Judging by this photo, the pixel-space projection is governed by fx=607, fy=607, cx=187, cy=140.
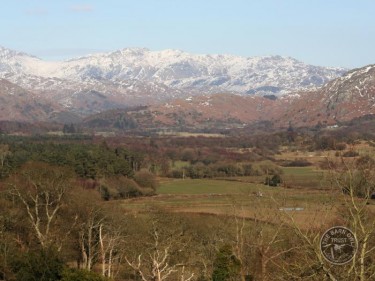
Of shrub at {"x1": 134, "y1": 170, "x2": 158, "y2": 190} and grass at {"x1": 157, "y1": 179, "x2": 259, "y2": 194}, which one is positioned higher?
shrub at {"x1": 134, "y1": 170, "x2": 158, "y2": 190}

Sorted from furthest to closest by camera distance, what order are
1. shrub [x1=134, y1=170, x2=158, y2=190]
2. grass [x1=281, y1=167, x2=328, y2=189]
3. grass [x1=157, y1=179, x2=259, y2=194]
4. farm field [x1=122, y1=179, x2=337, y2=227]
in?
shrub [x1=134, y1=170, x2=158, y2=190]
grass [x1=157, y1=179, x2=259, y2=194]
grass [x1=281, y1=167, x2=328, y2=189]
farm field [x1=122, y1=179, x2=337, y2=227]

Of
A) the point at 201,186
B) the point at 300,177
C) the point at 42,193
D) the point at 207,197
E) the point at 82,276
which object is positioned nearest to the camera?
the point at 82,276

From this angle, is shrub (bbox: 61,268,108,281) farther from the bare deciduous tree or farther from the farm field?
the farm field

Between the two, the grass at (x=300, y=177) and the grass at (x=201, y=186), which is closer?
the grass at (x=300, y=177)

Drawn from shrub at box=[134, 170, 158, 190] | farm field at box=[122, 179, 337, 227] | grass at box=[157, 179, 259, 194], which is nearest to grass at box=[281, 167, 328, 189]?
farm field at box=[122, 179, 337, 227]

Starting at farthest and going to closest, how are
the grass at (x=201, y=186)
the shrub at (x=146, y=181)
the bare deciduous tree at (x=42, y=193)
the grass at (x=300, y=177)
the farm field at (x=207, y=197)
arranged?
the shrub at (x=146, y=181) → the grass at (x=201, y=186) → the grass at (x=300, y=177) → the farm field at (x=207, y=197) → the bare deciduous tree at (x=42, y=193)

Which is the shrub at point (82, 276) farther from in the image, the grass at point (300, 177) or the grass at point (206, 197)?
the grass at point (300, 177)

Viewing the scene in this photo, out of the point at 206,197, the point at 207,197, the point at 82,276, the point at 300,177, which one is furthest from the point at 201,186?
the point at 82,276

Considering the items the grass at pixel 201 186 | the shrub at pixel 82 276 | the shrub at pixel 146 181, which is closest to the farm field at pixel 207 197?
the grass at pixel 201 186

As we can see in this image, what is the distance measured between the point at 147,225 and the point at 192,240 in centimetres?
611

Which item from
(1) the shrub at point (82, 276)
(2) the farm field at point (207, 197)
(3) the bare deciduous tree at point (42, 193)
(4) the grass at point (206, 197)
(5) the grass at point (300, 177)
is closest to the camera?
(1) the shrub at point (82, 276)

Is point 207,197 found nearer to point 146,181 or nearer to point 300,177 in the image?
point 146,181

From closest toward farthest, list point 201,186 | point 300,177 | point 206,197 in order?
1. point 206,197
2. point 300,177
3. point 201,186

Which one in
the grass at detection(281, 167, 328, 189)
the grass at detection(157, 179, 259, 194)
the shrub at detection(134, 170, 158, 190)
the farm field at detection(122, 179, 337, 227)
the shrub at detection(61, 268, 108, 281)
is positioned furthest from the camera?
the shrub at detection(134, 170, 158, 190)
